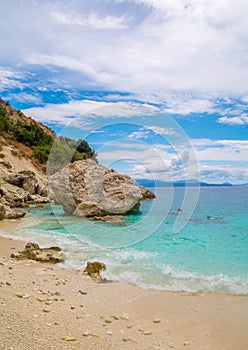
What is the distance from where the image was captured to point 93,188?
29.4 meters

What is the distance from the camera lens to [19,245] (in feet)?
49.3

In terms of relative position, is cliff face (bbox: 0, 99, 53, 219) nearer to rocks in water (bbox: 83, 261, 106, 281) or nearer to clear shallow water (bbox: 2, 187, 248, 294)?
clear shallow water (bbox: 2, 187, 248, 294)

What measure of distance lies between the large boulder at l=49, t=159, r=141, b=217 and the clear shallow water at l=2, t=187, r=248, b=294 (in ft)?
12.0

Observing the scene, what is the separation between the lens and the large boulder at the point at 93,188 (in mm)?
28844

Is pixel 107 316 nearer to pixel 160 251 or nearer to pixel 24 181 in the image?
pixel 160 251

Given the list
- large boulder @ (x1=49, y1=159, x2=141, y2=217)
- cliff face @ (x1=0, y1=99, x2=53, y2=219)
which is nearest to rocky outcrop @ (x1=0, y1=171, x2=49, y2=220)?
cliff face @ (x1=0, y1=99, x2=53, y2=219)

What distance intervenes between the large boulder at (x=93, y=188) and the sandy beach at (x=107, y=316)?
1883 cm

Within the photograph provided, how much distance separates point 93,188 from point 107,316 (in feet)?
74.9

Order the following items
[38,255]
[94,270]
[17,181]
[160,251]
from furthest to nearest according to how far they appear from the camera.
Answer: [17,181], [160,251], [38,255], [94,270]

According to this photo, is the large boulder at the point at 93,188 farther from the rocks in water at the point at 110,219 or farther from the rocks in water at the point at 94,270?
the rocks in water at the point at 94,270

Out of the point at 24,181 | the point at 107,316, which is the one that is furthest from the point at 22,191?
the point at 107,316

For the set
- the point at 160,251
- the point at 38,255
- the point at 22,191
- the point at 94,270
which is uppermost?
the point at 22,191

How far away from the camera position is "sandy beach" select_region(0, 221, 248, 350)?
523 centimetres

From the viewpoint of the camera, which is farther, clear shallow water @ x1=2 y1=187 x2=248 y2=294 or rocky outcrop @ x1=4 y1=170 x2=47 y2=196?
rocky outcrop @ x1=4 y1=170 x2=47 y2=196
